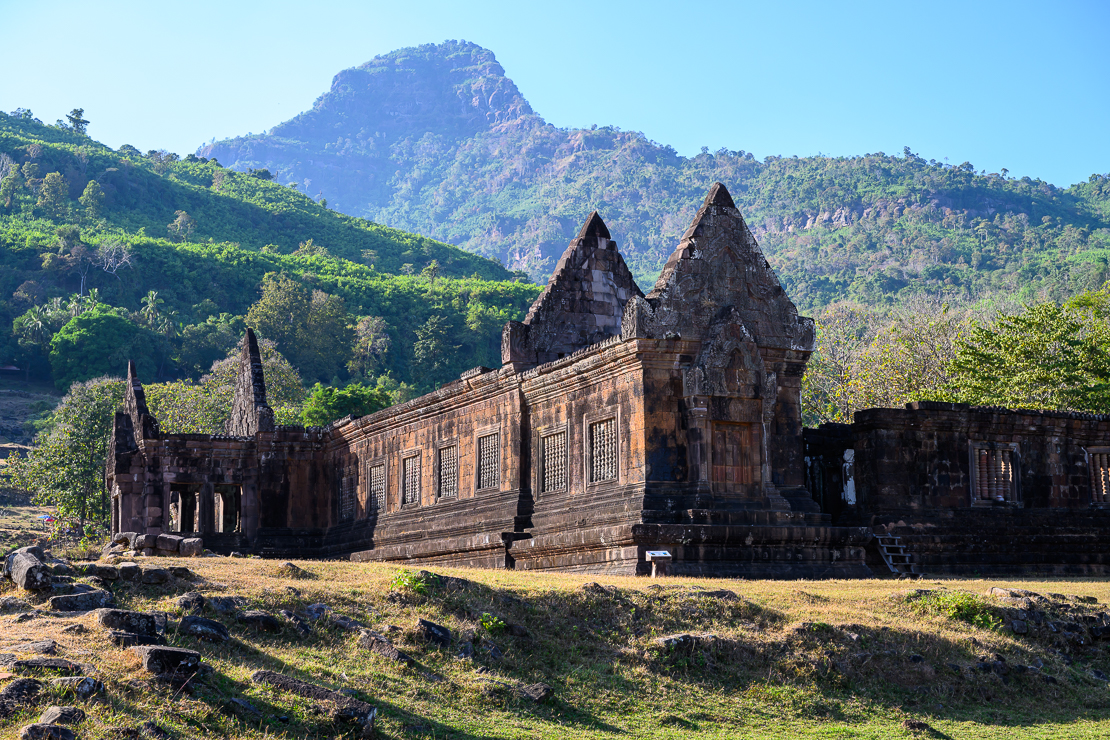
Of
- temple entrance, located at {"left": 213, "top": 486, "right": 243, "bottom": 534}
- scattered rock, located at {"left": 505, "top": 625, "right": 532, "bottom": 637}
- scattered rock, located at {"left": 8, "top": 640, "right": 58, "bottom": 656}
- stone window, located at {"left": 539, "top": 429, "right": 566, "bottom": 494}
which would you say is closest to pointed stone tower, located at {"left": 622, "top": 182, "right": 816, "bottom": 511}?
stone window, located at {"left": 539, "top": 429, "right": 566, "bottom": 494}

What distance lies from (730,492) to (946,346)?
86.4ft

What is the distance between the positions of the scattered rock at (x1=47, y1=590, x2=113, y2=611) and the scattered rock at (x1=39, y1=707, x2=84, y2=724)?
117 inches

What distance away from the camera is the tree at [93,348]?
244 feet

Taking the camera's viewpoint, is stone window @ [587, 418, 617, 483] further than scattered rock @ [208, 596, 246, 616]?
Yes

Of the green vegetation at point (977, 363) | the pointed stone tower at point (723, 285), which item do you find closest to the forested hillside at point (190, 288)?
the green vegetation at point (977, 363)

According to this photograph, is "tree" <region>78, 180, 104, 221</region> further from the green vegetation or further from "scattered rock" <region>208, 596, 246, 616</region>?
"scattered rock" <region>208, 596, 246, 616</region>

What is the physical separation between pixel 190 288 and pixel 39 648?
8670 centimetres

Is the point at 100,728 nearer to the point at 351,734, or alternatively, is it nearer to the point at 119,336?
the point at 351,734

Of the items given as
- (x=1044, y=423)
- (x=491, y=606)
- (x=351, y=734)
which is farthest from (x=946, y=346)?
(x=351, y=734)

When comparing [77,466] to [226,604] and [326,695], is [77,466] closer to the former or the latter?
[226,604]

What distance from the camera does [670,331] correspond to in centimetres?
1950

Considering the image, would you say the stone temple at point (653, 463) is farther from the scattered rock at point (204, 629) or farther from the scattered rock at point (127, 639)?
the scattered rock at point (127, 639)

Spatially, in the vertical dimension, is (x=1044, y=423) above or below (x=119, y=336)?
below

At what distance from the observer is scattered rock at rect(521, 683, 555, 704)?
11539 millimetres
